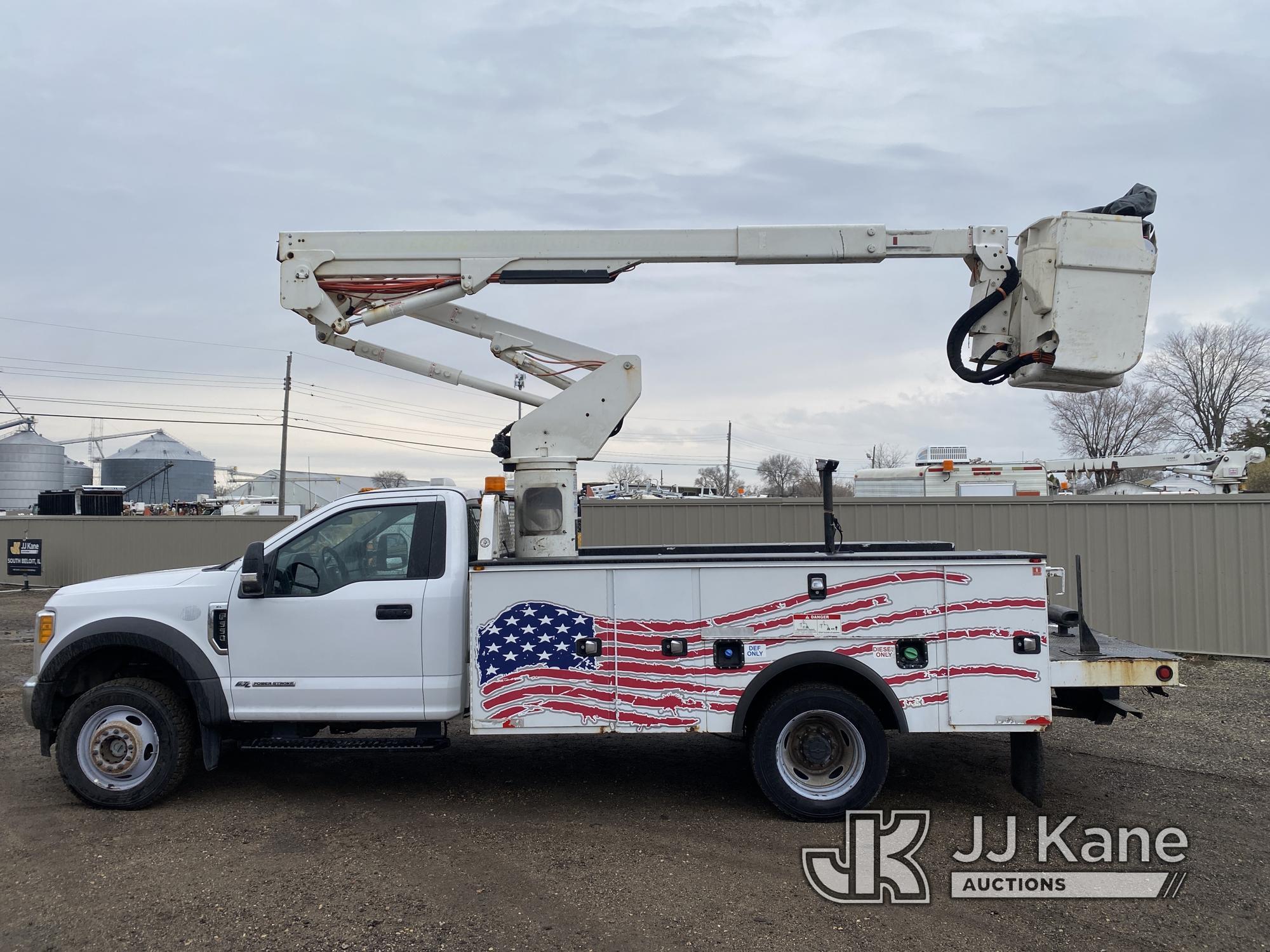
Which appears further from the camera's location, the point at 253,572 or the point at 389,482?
the point at 389,482

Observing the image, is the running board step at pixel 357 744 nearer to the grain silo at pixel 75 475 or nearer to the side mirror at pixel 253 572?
the side mirror at pixel 253 572

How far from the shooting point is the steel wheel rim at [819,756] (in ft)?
18.6

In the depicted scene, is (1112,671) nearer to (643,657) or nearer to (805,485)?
(643,657)

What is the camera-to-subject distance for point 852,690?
5.82m

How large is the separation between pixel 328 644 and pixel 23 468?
58.3 m

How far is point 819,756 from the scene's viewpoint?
569cm

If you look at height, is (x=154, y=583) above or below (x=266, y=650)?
above

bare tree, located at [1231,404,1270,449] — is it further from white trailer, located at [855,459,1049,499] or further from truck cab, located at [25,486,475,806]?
truck cab, located at [25,486,475,806]

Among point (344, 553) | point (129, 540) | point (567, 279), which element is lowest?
point (129, 540)

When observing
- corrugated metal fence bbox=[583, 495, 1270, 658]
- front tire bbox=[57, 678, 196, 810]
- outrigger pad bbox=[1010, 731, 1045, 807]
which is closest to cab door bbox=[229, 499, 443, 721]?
front tire bbox=[57, 678, 196, 810]

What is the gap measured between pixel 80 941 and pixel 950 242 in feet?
21.4

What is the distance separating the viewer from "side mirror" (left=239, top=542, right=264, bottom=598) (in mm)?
5770

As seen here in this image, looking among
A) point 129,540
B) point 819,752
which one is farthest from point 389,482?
point 819,752

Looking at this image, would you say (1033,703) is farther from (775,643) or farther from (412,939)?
(412,939)
